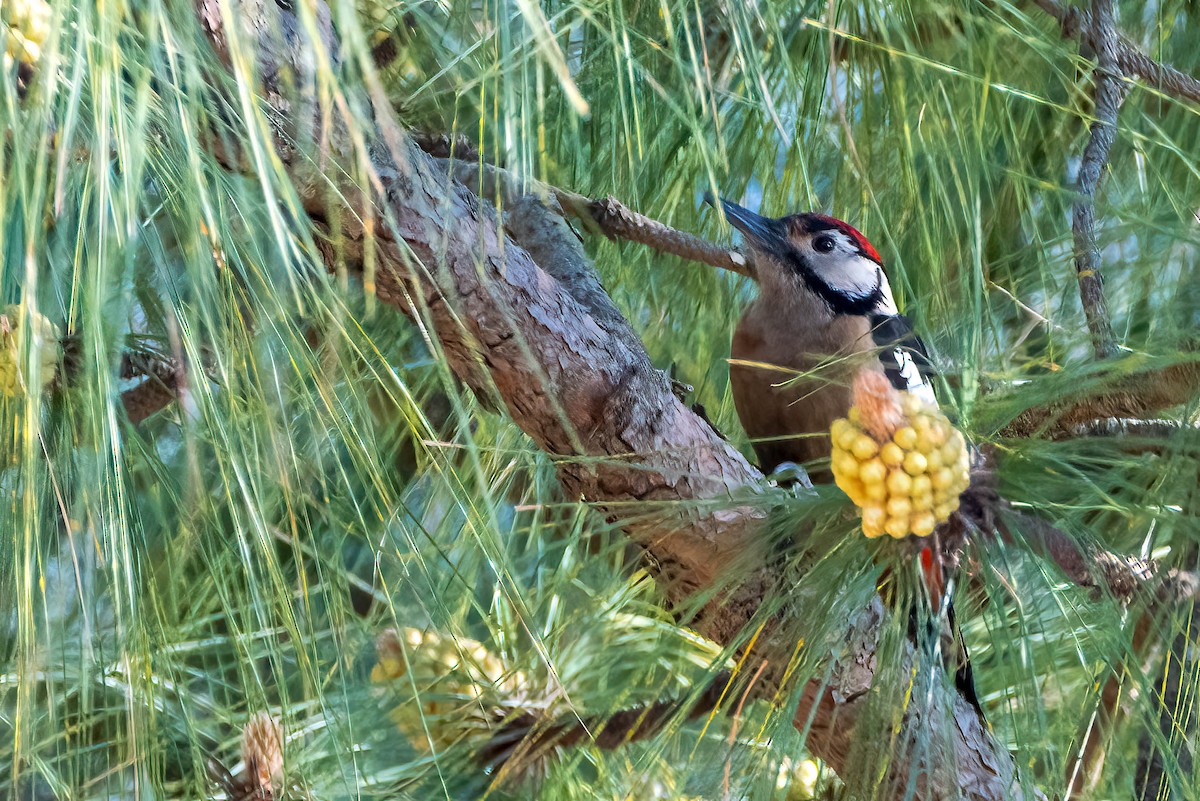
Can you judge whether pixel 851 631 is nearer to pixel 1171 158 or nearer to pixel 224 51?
pixel 224 51

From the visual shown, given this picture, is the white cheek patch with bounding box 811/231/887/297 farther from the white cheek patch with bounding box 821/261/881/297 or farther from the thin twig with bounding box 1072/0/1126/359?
the thin twig with bounding box 1072/0/1126/359

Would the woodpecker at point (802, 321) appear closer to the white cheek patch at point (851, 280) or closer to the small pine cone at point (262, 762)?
the white cheek patch at point (851, 280)

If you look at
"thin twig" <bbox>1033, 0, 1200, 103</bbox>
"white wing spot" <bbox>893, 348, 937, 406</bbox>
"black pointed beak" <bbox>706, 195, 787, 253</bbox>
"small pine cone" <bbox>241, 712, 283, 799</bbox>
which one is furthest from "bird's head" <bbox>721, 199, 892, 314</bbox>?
"small pine cone" <bbox>241, 712, 283, 799</bbox>

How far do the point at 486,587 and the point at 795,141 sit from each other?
0.87 metres

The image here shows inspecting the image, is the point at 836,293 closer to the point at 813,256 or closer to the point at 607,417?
the point at 813,256

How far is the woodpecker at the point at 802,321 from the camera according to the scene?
1.32 metres

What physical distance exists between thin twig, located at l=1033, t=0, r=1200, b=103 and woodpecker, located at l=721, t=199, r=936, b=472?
36 centimetres

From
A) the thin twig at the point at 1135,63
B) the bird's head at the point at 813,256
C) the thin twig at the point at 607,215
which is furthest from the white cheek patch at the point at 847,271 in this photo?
the thin twig at the point at 1135,63

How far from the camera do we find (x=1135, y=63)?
0.99 meters

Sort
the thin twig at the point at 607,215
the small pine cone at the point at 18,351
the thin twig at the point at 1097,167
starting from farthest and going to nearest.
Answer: the thin twig at the point at 607,215, the thin twig at the point at 1097,167, the small pine cone at the point at 18,351

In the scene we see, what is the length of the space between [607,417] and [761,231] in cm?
62

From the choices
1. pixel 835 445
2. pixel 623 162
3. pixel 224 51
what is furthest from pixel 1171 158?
pixel 224 51

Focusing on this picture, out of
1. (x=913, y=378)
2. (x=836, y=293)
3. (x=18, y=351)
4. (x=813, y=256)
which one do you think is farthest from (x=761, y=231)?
(x=18, y=351)

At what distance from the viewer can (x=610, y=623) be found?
1.31 meters
